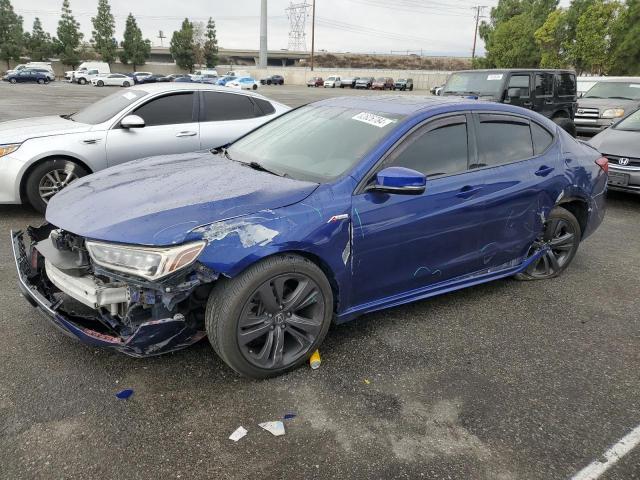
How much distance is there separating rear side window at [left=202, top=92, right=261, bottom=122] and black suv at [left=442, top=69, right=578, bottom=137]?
217 inches

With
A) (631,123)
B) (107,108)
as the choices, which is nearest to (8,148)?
(107,108)

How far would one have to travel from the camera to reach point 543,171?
13.4ft

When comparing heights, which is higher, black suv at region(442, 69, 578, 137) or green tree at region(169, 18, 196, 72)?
green tree at region(169, 18, 196, 72)

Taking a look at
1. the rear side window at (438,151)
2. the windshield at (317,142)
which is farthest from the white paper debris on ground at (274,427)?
the rear side window at (438,151)

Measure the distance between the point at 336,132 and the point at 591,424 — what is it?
7.72 feet

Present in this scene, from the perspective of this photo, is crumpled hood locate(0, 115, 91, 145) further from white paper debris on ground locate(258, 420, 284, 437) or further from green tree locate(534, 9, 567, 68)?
green tree locate(534, 9, 567, 68)

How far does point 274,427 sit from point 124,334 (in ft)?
3.03

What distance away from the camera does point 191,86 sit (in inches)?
264

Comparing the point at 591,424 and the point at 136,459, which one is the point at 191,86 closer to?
the point at 136,459

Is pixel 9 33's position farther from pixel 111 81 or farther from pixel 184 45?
Answer: pixel 111 81


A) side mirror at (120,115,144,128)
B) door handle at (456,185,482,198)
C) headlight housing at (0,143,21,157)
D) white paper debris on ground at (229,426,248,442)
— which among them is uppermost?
side mirror at (120,115,144,128)

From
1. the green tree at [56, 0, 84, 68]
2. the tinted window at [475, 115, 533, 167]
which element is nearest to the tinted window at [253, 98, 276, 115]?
the tinted window at [475, 115, 533, 167]

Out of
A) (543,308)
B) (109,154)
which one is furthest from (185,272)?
(109,154)

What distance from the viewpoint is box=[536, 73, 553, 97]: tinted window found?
11.3 m
